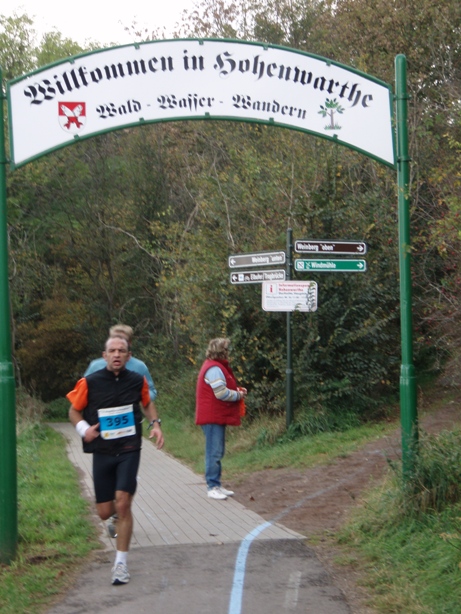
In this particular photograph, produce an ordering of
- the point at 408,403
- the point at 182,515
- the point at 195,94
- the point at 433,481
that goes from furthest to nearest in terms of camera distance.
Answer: the point at 182,515 < the point at 195,94 < the point at 408,403 < the point at 433,481

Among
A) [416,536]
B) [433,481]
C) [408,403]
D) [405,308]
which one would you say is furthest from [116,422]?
[405,308]

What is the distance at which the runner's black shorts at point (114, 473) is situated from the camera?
262 inches

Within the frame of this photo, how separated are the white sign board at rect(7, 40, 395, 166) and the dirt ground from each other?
3.22m

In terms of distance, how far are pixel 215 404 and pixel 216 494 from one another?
1.04m

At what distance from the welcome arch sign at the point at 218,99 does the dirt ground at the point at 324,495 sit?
3.96 feet

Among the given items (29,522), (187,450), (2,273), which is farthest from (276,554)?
(187,450)

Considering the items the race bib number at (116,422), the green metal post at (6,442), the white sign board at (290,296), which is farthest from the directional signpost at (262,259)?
the race bib number at (116,422)

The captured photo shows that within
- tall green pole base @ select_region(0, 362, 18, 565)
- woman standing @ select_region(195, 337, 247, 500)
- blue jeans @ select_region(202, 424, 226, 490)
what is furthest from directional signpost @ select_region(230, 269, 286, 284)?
tall green pole base @ select_region(0, 362, 18, 565)

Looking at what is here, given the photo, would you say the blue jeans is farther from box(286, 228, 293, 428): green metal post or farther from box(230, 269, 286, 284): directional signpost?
box(230, 269, 286, 284): directional signpost

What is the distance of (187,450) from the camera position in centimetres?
1549

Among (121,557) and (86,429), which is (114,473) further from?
(121,557)

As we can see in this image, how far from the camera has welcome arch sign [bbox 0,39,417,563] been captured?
7914mm

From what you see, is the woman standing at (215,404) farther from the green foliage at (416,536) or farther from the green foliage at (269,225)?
the green foliage at (269,225)

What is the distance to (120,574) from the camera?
6.49 m
